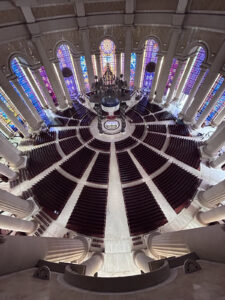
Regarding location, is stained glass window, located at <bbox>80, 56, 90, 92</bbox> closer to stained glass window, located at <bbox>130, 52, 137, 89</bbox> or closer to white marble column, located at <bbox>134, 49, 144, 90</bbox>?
stained glass window, located at <bbox>130, 52, 137, 89</bbox>

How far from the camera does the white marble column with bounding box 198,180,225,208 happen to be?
10.2m

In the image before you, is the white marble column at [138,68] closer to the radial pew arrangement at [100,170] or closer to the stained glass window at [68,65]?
the stained glass window at [68,65]

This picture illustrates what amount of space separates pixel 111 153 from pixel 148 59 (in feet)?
42.4

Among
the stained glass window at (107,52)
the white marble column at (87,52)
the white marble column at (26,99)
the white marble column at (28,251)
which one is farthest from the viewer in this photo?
the stained glass window at (107,52)

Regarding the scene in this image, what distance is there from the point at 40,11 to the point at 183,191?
19.8 m

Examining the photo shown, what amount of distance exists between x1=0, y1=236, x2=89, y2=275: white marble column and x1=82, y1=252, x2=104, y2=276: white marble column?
96 cm

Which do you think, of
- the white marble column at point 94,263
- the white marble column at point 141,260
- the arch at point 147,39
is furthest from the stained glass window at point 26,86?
the white marble column at point 141,260

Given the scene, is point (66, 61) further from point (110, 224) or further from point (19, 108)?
point (110, 224)

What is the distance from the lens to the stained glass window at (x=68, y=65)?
68.5 ft

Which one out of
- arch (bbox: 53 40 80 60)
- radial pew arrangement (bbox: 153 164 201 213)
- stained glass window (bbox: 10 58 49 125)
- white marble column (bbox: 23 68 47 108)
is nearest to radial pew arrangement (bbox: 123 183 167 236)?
radial pew arrangement (bbox: 153 164 201 213)

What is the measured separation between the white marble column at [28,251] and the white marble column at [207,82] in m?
16.4

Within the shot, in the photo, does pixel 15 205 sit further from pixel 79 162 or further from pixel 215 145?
pixel 215 145

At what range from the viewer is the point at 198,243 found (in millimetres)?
6348

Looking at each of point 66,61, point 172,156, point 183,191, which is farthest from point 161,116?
point 66,61
